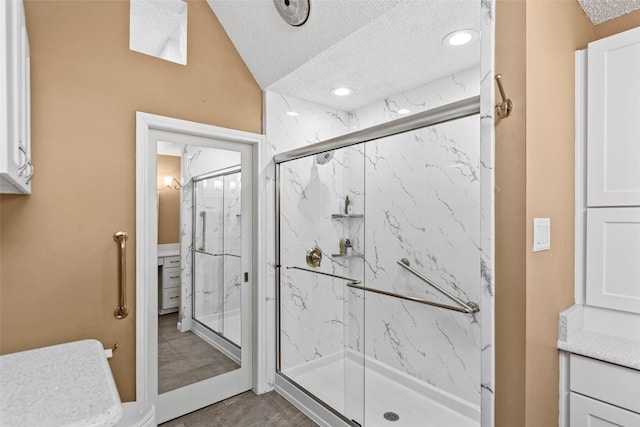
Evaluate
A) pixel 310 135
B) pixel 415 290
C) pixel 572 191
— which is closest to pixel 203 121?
pixel 310 135

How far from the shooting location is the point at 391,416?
231 centimetres

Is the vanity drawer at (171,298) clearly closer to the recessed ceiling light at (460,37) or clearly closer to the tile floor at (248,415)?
the tile floor at (248,415)

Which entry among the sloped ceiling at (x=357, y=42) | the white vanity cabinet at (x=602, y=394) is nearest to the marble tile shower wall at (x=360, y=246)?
the sloped ceiling at (x=357, y=42)

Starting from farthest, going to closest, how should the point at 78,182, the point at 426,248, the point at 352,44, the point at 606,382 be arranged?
1. the point at 426,248
2. the point at 352,44
3. the point at 78,182
4. the point at 606,382

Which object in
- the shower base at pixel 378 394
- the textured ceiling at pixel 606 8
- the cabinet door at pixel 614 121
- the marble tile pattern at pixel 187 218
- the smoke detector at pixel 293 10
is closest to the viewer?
the cabinet door at pixel 614 121

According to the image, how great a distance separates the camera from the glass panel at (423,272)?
204cm

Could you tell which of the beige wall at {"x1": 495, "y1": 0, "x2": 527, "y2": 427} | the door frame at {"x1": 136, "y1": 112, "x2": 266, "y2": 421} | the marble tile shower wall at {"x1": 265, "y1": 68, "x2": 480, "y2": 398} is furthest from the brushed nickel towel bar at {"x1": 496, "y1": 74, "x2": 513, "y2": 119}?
the door frame at {"x1": 136, "y1": 112, "x2": 266, "y2": 421}

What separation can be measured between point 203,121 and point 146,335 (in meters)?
1.49

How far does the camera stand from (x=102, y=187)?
77.5 inches

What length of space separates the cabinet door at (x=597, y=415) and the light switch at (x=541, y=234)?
0.71 meters

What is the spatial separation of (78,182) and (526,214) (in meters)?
2.27

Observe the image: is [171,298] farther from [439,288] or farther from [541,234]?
[541,234]

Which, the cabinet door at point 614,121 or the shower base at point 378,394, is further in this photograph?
the shower base at point 378,394

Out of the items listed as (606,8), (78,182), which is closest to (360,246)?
(78,182)
